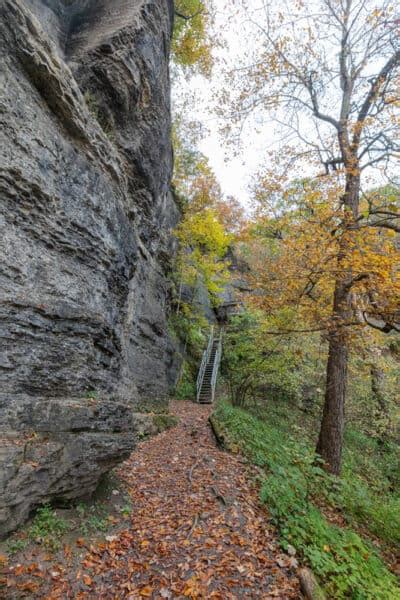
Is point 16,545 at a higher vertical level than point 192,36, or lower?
lower

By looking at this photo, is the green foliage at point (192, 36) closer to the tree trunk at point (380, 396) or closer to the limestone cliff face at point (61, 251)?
the limestone cliff face at point (61, 251)

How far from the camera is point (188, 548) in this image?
3.63 metres

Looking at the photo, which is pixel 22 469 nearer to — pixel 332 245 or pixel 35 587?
pixel 35 587

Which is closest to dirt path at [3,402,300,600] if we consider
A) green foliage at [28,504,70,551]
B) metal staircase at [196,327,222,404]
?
green foliage at [28,504,70,551]

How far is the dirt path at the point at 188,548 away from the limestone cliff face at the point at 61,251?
90 cm

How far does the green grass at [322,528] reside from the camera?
3197 millimetres

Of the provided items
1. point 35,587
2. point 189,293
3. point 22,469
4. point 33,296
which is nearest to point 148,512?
point 35,587

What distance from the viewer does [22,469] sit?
127 inches

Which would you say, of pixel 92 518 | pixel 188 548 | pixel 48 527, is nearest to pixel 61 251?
pixel 48 527

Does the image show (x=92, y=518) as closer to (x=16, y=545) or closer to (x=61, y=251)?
(x=16, y=545)

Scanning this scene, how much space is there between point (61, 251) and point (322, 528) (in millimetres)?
5488

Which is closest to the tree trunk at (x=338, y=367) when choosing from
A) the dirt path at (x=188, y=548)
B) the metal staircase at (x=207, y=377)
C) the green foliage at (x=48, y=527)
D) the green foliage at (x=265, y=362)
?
the dirt path at (x=188, y=548)

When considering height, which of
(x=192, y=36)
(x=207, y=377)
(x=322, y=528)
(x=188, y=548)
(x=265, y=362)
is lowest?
Result: (x=188, y=548)

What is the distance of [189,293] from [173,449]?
35.4 ft
